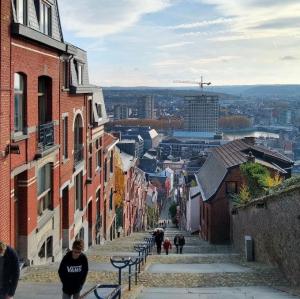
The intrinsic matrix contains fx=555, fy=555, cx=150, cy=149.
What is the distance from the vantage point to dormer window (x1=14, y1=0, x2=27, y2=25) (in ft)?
58.5

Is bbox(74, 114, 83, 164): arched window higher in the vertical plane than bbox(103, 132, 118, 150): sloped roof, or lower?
higher

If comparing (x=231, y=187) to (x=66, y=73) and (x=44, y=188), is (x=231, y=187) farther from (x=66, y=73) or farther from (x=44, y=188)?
(x=44, y=188)

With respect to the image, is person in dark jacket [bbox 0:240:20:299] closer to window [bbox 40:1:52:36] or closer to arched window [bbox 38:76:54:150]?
arched window [bbox 38:76:54:150]

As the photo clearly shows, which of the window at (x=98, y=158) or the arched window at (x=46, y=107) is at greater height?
the arched window at (x=46, y=107)

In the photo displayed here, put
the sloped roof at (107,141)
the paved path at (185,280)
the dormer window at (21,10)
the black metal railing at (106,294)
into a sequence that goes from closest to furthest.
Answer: the black metal railing at (106,294) < the paved path at (185,280) < the dormer window at (21,10) < the sloped roof at (107,141)

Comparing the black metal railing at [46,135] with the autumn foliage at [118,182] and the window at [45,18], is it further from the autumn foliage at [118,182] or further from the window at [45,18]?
the autumn foliage at [118,182]

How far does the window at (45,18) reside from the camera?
69.1 ft

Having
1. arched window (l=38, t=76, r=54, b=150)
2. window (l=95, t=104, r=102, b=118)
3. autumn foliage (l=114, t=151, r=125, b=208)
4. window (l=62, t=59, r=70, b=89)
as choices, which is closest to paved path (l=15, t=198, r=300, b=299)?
arched window (l=38, t=76, r=54, b=150)

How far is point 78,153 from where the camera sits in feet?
96.6

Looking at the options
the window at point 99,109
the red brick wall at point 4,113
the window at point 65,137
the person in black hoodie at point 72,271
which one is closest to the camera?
the person in black hoodie at point 72,271

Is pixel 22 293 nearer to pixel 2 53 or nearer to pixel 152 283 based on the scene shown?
pixel 152 283

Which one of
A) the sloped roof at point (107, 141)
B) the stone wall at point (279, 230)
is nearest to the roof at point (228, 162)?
the sloped roof at point (107, 141)

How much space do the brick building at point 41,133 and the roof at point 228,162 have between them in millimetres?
14534

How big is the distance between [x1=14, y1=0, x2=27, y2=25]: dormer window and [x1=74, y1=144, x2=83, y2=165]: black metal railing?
10895mm
